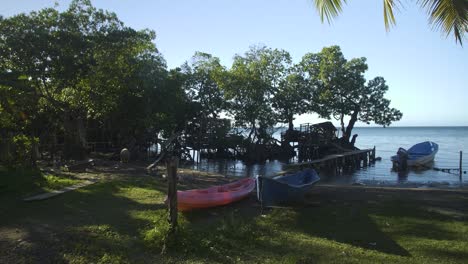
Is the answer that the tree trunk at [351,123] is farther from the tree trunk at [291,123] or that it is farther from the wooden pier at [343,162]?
the tree trunk at [291,123]

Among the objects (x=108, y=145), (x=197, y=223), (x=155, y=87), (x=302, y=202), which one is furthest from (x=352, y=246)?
(x=108, y=145)

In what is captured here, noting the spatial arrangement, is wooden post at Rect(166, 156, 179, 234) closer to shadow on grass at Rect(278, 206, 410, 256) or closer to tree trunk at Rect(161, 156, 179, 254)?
tree trunk at Rect(161, 156, 179, 254)

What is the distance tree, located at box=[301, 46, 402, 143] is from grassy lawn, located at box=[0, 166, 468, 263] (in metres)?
24.7

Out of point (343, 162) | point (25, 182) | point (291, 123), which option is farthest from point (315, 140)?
point (25, 182)

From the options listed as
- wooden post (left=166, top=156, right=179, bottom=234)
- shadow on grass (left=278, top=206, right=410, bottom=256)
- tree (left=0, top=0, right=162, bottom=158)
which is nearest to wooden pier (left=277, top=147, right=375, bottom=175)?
tree (left=0, top=0, right=162, bottom=158)

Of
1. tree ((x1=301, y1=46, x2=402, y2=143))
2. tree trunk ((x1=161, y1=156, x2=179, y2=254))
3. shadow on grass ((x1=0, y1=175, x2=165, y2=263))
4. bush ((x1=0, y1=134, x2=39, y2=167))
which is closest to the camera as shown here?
shadow on grass ((x1=0, y1=175, x2=165, y2=263))

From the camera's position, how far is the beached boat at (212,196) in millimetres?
9686

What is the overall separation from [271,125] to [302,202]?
26351 millimetres

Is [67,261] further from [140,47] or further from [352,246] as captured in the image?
[140,47]

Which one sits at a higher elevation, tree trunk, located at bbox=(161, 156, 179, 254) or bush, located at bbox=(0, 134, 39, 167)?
bush, located at bbox=(0, 134, 39, 167)

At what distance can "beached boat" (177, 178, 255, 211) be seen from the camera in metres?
9.69

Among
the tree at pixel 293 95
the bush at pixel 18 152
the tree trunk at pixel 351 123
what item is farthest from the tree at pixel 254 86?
the bush at pixel 18 152

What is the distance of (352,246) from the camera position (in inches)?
291

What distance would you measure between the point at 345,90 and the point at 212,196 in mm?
28322
